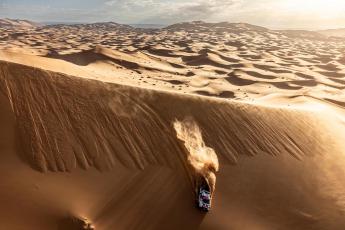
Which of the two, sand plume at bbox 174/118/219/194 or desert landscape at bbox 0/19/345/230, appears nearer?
desert landscape at bbox 0/19/345/230

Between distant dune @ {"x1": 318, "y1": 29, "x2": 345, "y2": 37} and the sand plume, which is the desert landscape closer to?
the sand plume

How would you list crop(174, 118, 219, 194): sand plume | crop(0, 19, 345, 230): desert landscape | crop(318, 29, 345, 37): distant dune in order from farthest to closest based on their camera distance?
crop(318, 29, 345, 37): distant dune < crop(174, 118, 219, 194): sand plume < crop(0, 19, 345, 230): desert landscape

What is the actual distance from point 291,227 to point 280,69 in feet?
82.9

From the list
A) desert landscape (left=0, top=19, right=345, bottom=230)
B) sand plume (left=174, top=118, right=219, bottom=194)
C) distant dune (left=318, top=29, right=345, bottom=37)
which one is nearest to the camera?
desert landscape (left=0, top=19, right=345, bottom=230)

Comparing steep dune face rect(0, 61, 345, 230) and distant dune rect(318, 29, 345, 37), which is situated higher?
steep dune face rect(0, 61, 345, 230)

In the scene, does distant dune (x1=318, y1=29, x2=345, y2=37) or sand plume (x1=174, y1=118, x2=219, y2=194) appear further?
distant dune (x1=318, y1=29, x2=345, y2=37)

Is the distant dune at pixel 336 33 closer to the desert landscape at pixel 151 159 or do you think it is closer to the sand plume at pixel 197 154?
the desert landscape at pixel 151 159

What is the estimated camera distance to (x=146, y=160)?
30.4 ft

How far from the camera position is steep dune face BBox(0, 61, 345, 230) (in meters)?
7.85

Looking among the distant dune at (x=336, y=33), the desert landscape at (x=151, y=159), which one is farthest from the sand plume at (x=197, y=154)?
the distant dune at (x=336, y=33)

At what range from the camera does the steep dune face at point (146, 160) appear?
7852 millimetres

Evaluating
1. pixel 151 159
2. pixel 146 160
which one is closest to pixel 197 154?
pixel 151 159

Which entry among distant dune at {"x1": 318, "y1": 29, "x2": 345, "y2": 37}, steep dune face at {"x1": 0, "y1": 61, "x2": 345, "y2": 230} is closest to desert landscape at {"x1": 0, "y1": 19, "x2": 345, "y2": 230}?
steep dune face at {"x1": 0, "y1": 61, "x2": 345, "y2": 230}

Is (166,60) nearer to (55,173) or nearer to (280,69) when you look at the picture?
(280,69)
